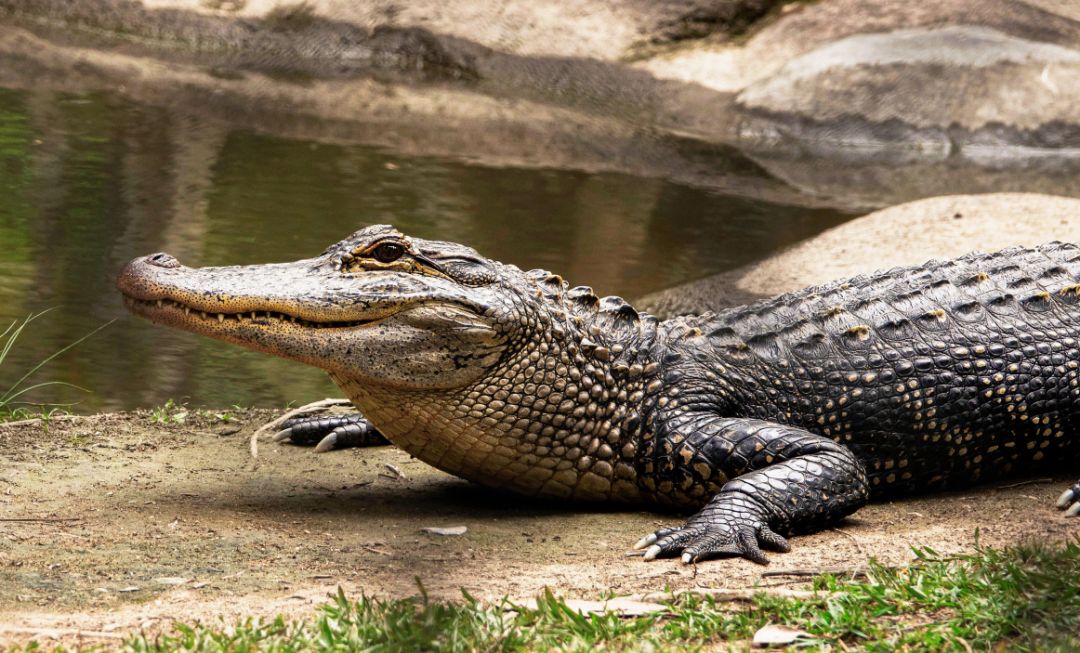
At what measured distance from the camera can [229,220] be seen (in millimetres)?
9375

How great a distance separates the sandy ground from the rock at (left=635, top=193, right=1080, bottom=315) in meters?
3.35

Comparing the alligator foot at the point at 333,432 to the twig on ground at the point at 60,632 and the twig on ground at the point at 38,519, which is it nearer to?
the twig on ground at the point at 38,519

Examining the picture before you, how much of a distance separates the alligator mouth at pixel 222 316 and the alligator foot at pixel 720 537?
52.9 inches

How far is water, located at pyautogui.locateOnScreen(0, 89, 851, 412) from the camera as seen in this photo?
7.02 meters

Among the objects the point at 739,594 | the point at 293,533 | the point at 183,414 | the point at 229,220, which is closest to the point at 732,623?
the point at 739,594

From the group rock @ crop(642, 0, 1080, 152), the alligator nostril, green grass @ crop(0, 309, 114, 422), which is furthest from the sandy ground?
rock @ crop(642, 0, 1080, 152)

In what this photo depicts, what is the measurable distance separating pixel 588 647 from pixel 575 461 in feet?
4.93

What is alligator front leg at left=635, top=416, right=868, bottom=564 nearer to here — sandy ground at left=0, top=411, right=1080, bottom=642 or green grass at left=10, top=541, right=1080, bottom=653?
sandy ground at left=0, top=411, right=1080, bottom=642

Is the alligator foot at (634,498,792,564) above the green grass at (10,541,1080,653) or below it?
below

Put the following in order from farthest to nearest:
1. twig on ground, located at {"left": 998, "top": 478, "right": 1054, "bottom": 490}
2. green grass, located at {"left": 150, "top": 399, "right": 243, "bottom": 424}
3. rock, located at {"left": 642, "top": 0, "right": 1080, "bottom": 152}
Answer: rock, located at {"left": 642, "top": 0, "right": 1080, "bottom": 152} → green grass, located at {"left": 150, "top": 399, "right": 243, "bottom": 424} → twig on ground, located at {"left": 998, "top": 478, "right": 1054, "bottom": 490}

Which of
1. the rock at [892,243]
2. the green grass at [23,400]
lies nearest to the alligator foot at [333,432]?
the green grass at [23,400]

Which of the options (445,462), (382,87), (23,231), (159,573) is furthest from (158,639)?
(382,87)

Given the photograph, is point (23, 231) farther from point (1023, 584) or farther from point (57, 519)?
point (1023, 584)

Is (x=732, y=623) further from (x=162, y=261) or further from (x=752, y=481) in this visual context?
(x=162, y=261)
